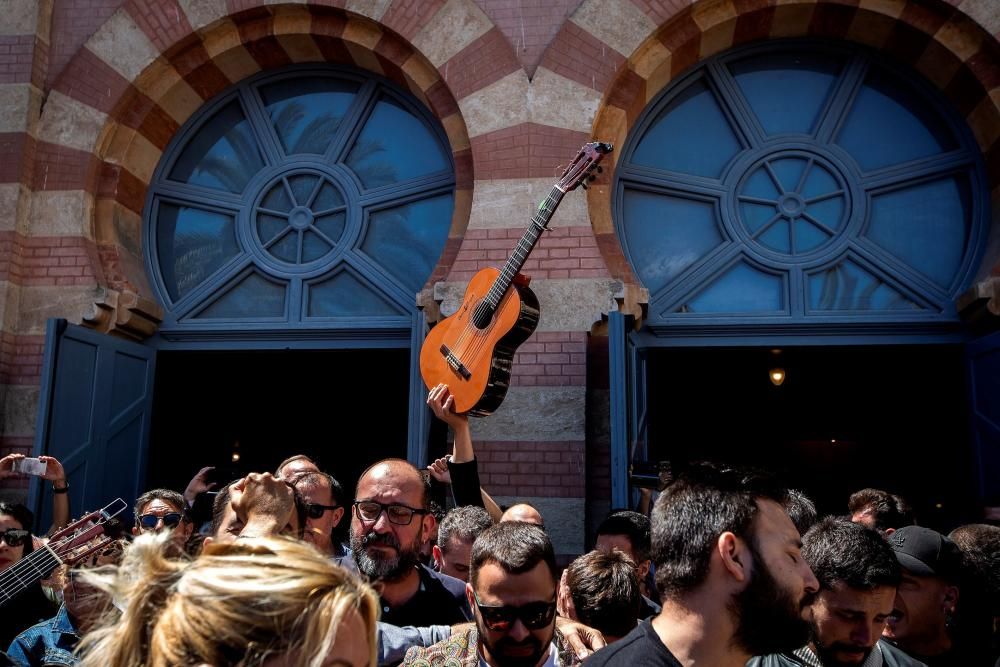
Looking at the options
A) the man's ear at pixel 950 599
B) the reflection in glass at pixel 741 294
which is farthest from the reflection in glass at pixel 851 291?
the man's ear at pixel 950 599

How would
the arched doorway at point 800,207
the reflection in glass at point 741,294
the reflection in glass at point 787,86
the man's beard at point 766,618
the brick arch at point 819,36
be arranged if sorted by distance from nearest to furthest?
the man's beard at point 766,618
the brick arch at point 819,36
the arched doorway at point 800,207
the reflection in glass at point 741,294
the reflection in glass at point 787,86

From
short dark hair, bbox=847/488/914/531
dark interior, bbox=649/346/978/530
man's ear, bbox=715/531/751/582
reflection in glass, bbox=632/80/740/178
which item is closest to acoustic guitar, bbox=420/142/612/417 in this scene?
reflection in glass, bbox=632/80/740/178

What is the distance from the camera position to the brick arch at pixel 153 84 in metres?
7.31

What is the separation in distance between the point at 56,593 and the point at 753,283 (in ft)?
17.3

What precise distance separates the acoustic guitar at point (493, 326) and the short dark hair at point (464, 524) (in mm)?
1148

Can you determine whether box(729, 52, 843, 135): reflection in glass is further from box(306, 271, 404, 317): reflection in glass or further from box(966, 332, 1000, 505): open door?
box(306, 271, 404, 317): reflection in glass

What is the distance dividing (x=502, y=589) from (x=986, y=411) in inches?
Answer: 200

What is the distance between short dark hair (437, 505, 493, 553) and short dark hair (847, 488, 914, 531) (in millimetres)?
2078

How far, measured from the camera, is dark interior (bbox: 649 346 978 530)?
9.97m

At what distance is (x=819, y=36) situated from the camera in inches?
283

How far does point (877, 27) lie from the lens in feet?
22.7

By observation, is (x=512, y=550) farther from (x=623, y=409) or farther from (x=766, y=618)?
(x=623, y=409)

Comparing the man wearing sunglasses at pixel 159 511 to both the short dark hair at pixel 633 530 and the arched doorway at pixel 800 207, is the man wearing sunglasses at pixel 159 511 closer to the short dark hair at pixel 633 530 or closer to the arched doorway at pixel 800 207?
the short dark hair at pixel 633 530

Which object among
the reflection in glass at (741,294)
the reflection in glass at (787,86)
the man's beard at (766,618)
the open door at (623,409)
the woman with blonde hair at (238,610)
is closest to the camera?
the woman with blonde hair at (238,610)
